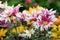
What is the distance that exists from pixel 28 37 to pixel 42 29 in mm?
126

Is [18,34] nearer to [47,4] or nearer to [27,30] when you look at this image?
[27,30]

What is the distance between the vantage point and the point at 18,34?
210 centimetres

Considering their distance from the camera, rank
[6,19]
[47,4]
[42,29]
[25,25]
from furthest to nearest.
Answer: [47,4]
[25,25]
[42,29]
[6,19]

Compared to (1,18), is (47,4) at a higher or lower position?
higher

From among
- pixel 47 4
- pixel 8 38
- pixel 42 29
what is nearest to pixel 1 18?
pixel 8 38

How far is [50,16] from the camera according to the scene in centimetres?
202

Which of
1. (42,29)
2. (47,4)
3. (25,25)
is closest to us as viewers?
(42,29)

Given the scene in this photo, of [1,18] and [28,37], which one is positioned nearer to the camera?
[1,18]

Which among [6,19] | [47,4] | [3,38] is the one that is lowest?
[3,38]

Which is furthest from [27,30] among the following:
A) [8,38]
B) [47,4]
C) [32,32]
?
[47,4]

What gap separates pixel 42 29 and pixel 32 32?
96 millimetres

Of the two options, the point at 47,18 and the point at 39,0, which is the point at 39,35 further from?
the point at 39,0

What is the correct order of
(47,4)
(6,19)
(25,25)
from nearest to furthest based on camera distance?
(6,19)
(25,25)
(47,4)

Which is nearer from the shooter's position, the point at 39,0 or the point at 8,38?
the point at 8,38
